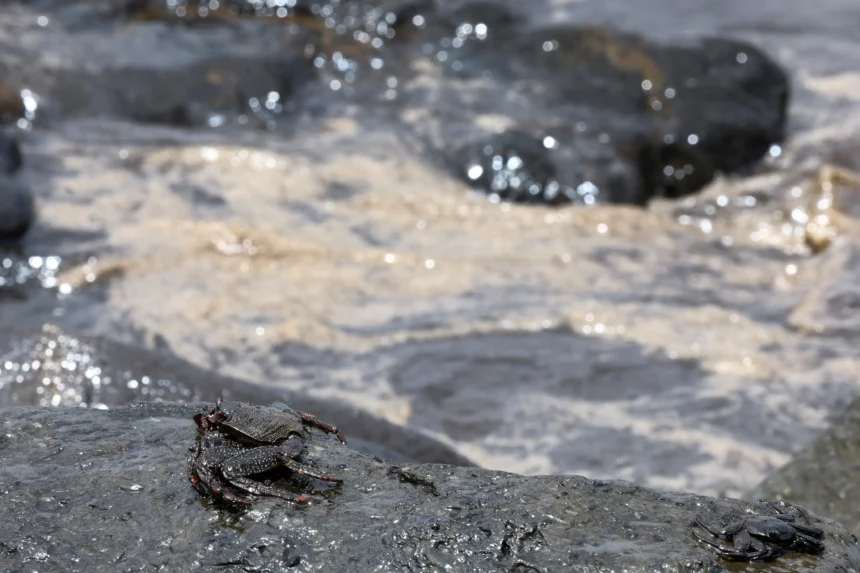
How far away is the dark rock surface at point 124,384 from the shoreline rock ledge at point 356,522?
1777mm

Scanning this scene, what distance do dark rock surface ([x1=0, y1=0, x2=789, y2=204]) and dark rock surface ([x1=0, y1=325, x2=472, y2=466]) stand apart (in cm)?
466

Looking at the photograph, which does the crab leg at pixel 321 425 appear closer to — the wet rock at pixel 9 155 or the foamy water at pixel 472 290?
the foamy water at pixel 472 290

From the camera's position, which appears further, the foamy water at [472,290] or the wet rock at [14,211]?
the wet rock at [14,211]

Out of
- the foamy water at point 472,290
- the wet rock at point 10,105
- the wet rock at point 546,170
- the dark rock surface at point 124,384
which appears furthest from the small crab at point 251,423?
the wet rock at point 10,105

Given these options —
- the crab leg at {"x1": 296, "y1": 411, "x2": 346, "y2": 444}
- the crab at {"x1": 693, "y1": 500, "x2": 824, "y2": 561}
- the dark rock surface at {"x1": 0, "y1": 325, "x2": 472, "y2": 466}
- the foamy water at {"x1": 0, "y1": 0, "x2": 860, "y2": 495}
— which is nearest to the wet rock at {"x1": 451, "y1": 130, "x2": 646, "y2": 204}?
the foamy water at {"x1": 0, "y1": 0, "x2": 860, "y2": 495}

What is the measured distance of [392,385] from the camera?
622cm

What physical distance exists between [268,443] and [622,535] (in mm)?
912

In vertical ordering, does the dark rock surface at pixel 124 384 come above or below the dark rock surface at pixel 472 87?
above

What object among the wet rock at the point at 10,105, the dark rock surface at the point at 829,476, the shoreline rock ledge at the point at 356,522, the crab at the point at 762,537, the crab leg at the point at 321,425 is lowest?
the wet rock at the point at 10,105

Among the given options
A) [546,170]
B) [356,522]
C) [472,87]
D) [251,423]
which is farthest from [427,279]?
[356,522]

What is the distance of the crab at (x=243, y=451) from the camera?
2.57 metres

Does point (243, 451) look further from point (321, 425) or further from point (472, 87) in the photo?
point (472, 87)

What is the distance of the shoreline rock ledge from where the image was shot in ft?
7.83

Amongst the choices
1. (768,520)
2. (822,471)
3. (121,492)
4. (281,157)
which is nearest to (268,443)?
(121,492)
